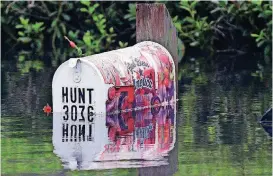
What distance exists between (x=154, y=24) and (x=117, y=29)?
8041 mm

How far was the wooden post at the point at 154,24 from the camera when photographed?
14.4 metres

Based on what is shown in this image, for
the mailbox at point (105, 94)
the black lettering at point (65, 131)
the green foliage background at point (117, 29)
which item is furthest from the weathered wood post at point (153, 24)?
the green foliage background at point (117, 29)

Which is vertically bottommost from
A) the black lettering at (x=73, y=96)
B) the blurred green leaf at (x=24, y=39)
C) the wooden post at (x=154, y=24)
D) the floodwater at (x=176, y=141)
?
the floodwater at (x=176, y=141)

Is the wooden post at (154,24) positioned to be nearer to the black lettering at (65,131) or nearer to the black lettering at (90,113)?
the black lettering at (90,113)

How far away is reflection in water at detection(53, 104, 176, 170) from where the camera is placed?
10531mm

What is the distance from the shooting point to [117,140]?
11.8 m

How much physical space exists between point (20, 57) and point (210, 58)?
323 centimetres

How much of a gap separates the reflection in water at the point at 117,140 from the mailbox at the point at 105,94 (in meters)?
0.01

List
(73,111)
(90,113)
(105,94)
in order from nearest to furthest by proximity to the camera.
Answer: (105,94)
(90,113)
(73,111)

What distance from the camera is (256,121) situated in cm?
1282

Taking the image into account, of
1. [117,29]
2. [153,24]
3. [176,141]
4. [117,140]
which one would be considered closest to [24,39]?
[117,29]

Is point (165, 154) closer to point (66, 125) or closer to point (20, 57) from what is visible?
point (66, 125)

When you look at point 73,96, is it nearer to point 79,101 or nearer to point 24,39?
point 79,101

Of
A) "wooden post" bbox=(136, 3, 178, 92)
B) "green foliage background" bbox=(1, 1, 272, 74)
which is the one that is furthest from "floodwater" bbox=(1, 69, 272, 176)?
"green foliage background" bbox=(1, 1, 272, 74)
